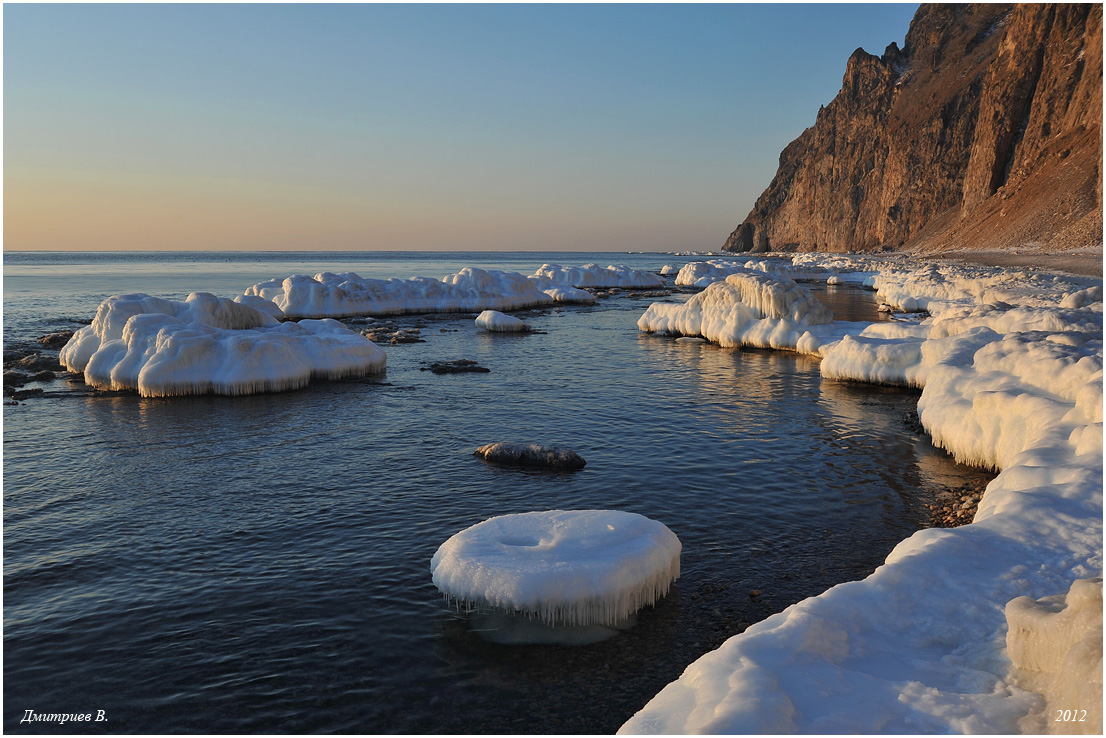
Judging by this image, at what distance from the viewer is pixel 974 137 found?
12888 centimetres

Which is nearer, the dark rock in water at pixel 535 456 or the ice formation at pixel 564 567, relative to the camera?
the ice formation at pixel 564 567

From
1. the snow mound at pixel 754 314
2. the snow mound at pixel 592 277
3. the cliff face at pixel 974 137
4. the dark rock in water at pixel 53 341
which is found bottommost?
the dark rock in water at pixel 53 341

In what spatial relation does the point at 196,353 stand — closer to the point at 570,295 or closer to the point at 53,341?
the point at 53,341

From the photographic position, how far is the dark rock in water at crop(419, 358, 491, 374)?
34.8 metres

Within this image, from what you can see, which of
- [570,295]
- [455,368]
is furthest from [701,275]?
[455,368]

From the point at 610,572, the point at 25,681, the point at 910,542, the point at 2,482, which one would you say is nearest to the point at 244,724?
the point at 25,681

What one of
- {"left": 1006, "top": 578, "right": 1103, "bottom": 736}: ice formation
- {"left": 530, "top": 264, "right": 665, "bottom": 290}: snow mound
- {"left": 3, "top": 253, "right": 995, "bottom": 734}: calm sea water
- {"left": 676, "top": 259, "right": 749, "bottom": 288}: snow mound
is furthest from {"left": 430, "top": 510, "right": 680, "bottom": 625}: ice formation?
{"left": 676, "top": 259, "right": 749, "bottom": 288}: snow mound

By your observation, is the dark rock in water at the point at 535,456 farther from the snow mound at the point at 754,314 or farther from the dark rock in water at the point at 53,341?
the dark rock in water at the point at 53,341

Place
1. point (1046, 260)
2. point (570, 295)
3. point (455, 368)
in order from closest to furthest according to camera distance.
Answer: point (455, 368) → point (1046, 260) → point (570, 295)

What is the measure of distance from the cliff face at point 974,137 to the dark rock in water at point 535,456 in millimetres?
77080

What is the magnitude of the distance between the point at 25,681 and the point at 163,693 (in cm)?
232

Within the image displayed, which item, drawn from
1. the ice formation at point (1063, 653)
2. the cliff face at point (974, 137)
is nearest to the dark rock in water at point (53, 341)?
the ice formation at point (1063, 653)

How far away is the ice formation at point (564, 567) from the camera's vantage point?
412 inches

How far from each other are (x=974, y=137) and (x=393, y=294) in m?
117
